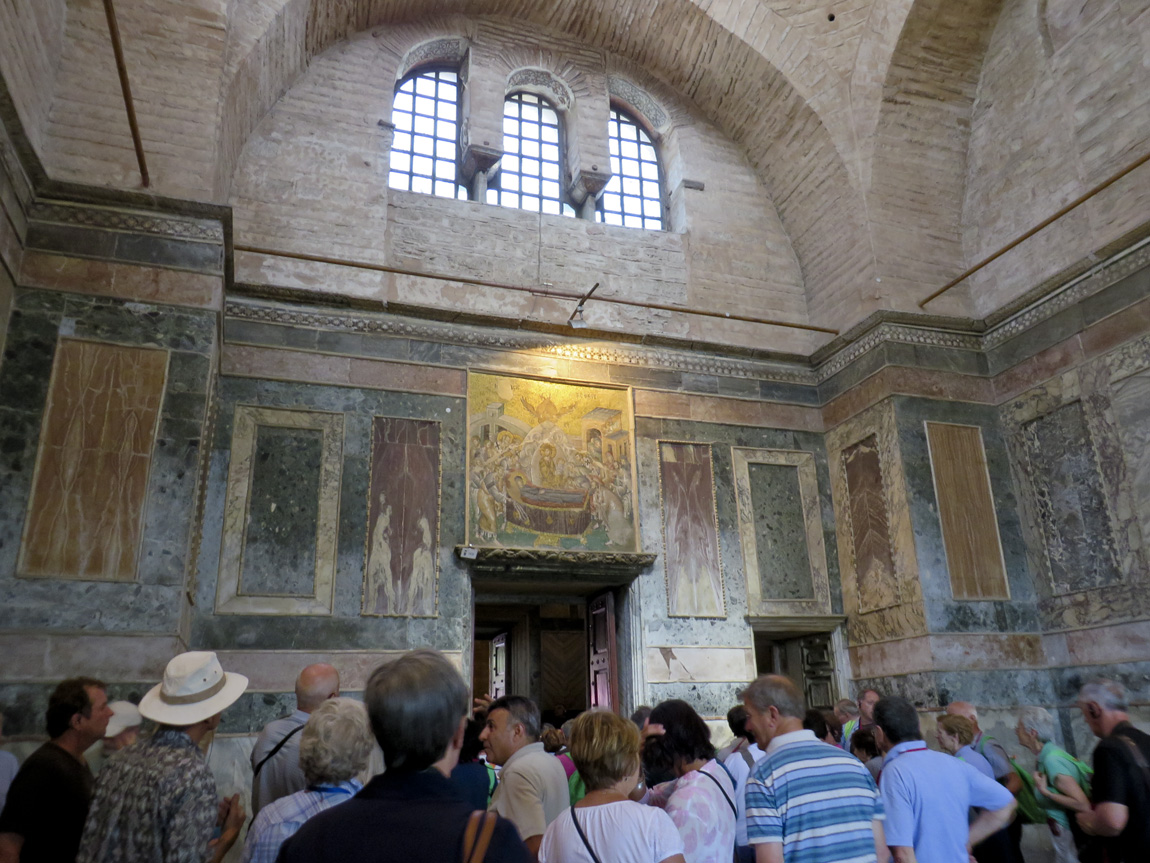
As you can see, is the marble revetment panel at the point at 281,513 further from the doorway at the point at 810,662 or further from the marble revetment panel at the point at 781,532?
the doorway at the point at 810,662

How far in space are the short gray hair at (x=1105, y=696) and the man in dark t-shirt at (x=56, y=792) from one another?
15.7 feet

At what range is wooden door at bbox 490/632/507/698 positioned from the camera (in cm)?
1431

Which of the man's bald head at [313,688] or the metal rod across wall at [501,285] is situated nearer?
the man's bald head at [313,688]

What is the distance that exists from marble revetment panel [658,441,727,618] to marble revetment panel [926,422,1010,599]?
2678 millimetres

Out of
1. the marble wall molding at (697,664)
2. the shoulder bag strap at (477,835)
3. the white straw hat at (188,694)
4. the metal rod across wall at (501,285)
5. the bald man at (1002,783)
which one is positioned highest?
the metal rod across wall at (501,285)

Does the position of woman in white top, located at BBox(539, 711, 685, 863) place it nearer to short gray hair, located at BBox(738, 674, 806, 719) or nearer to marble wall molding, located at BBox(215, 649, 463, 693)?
short gray hair, located at BBox(738, 674, 806, 719)

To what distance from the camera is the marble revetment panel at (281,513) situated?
855 centimetres

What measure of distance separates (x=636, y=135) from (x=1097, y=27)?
6.16 meters

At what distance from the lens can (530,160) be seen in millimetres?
12203

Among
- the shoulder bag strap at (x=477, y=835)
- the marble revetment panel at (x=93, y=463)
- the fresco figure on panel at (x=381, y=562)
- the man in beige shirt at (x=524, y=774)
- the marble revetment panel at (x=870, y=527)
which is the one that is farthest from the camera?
the marble revetment panel at (x=870, y=527)

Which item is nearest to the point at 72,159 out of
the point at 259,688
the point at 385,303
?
the point at 385,303

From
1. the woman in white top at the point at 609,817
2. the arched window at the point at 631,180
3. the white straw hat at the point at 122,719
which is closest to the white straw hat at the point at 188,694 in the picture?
the woman in white top at the point at 609,817

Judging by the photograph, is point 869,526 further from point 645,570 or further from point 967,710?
point 967,710

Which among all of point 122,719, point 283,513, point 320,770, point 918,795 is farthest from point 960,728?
point 283,513
